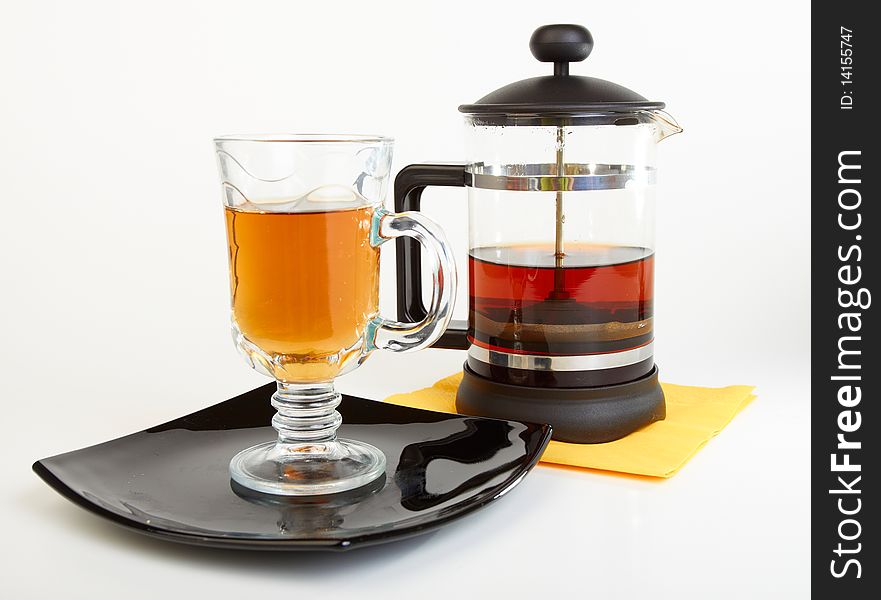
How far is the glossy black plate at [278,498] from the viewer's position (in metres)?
1.19

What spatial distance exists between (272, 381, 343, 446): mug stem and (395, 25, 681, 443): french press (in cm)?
33

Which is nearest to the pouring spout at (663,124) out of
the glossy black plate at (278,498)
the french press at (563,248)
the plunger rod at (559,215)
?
the french press at (563,248)

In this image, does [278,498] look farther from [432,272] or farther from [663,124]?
[663,124]

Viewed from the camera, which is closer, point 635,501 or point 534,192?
point 635,501

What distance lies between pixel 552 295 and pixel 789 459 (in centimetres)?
38

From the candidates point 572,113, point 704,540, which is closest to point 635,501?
point 704,540

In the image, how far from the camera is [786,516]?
1.38m

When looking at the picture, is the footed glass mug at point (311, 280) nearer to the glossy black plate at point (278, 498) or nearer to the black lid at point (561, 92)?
the glossy black plate at point (278, 498)

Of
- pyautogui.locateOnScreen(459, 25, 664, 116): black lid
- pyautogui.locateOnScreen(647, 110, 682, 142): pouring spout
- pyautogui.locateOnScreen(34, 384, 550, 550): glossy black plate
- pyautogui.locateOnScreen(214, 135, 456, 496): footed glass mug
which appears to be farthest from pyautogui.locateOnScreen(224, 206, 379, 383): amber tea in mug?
pyautogui.locateOnScreen(647, 110, 682, 142): pouring spout

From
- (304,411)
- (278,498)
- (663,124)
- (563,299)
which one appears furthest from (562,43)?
(278,498)

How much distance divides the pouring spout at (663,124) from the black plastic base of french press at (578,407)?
34cm

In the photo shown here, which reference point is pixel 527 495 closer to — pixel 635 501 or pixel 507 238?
pixel 635 501

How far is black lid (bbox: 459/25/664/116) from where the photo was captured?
5.06ft

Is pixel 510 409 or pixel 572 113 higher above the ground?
pixel 572 113
